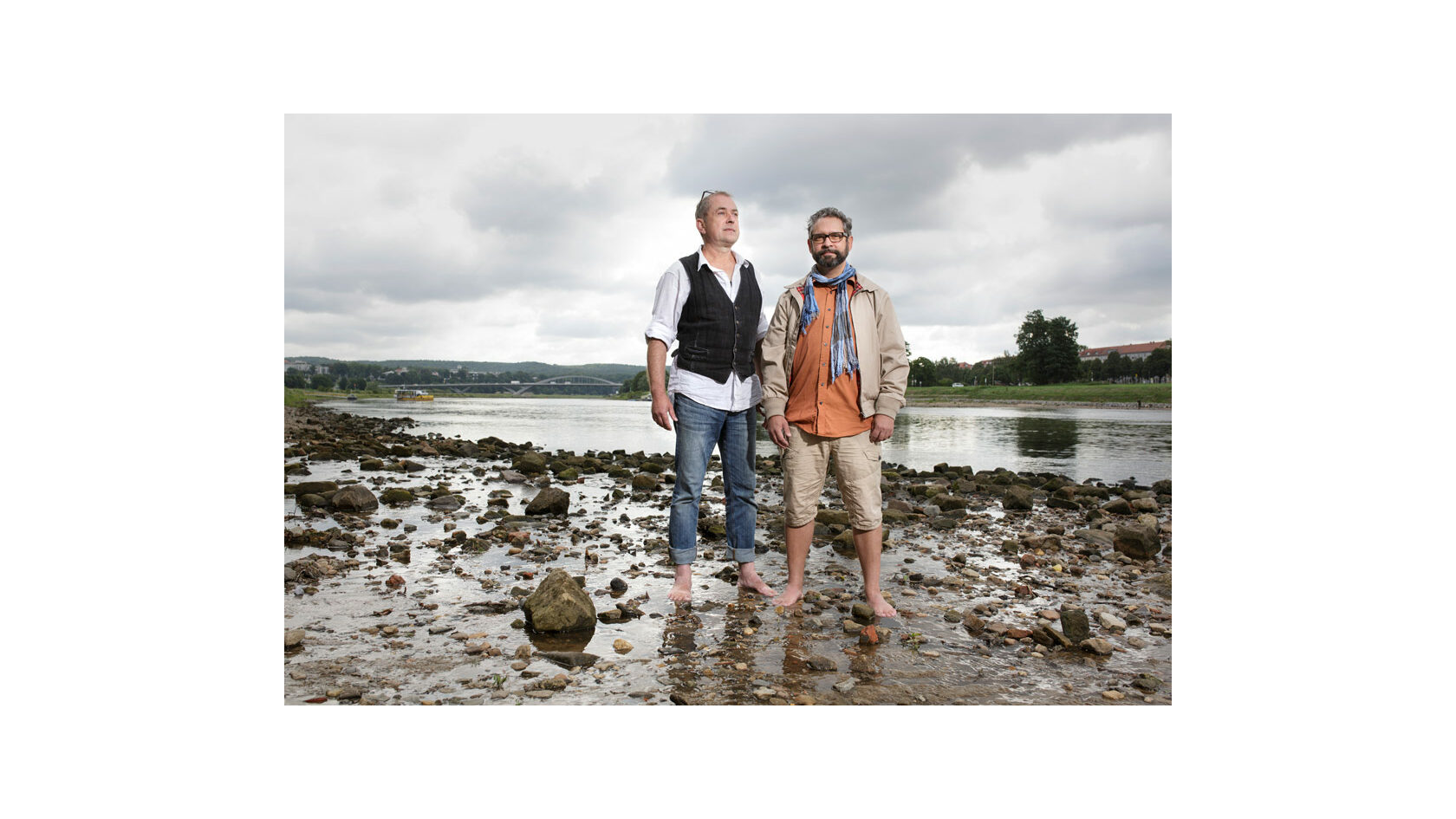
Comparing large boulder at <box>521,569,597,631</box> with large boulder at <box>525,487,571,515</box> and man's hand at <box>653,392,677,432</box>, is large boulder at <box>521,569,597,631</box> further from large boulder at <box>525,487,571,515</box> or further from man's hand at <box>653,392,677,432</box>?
large boulder at <box>525,487,571,515</box>

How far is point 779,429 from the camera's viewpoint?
163 inches

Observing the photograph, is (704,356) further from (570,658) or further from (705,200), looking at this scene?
(570,658)

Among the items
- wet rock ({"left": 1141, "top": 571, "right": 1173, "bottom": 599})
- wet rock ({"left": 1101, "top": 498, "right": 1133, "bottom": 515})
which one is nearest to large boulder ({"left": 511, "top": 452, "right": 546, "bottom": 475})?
wet rock ({"left": 1101, "top": 498, "right": 1133, "bottom": 515})

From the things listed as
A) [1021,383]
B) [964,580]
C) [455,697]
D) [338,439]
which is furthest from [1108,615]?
[1021,383]

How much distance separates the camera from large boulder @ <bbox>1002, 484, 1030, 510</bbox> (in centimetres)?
824

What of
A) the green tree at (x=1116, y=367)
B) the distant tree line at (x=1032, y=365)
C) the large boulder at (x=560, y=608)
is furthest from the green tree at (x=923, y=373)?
the large boulder at (x=560, y=608)

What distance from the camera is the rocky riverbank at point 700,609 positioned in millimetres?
3182

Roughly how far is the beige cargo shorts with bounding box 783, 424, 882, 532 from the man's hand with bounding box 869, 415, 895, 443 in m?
0.04

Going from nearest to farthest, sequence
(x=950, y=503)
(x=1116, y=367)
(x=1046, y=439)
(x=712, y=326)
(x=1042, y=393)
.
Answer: (x=712, y=326) → (x=950, y=503) → (x=1046, y=439) → (x=1116, y=367) → (x=1042, y=393)

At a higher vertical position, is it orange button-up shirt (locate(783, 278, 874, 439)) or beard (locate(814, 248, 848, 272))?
beard (locate(814, 248, 848, 272))

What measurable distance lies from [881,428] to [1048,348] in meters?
68.9

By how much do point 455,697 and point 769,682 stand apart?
1.36m

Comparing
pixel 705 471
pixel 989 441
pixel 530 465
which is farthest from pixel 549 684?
pixel 989 441

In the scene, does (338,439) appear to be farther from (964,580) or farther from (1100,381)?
(1100,381)
